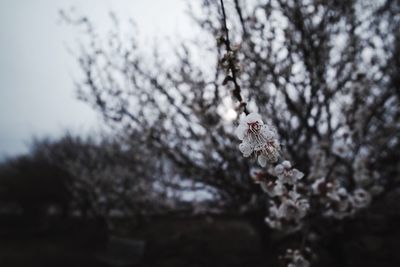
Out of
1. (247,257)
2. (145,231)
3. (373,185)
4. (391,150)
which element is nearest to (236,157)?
(373,185)

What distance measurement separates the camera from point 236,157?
5305 millimetres

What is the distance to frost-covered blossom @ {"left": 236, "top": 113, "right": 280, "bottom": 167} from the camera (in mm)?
1475

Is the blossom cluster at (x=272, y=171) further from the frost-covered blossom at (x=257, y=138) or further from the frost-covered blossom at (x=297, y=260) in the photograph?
the frost-covered blossom at (x=297, y=260)

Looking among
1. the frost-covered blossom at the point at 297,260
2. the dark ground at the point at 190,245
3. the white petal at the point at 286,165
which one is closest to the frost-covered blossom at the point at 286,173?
the white petal at the point at 286,165

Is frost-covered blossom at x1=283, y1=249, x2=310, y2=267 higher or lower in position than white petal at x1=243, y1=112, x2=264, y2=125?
higher

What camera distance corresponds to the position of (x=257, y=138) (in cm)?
153

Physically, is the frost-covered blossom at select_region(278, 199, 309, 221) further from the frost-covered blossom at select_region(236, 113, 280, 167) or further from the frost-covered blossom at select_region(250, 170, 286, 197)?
the frost-covered blossom at select_region(236, 113, 280, 167)

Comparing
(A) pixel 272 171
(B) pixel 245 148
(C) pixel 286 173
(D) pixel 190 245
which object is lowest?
(B) pixel 245 148

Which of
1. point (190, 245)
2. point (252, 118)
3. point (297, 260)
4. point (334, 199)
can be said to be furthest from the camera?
point (190, 245)

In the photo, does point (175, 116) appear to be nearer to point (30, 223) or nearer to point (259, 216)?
point (259, 216)

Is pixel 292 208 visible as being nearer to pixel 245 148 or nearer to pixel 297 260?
pixel 297 260

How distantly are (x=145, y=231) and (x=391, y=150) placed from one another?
8906 millimetres

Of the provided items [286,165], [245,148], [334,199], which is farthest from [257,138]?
[334,199]

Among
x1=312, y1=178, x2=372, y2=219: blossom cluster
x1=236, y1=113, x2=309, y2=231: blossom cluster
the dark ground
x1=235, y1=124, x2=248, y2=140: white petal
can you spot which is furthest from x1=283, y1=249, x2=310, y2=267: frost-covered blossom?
the dark ground
